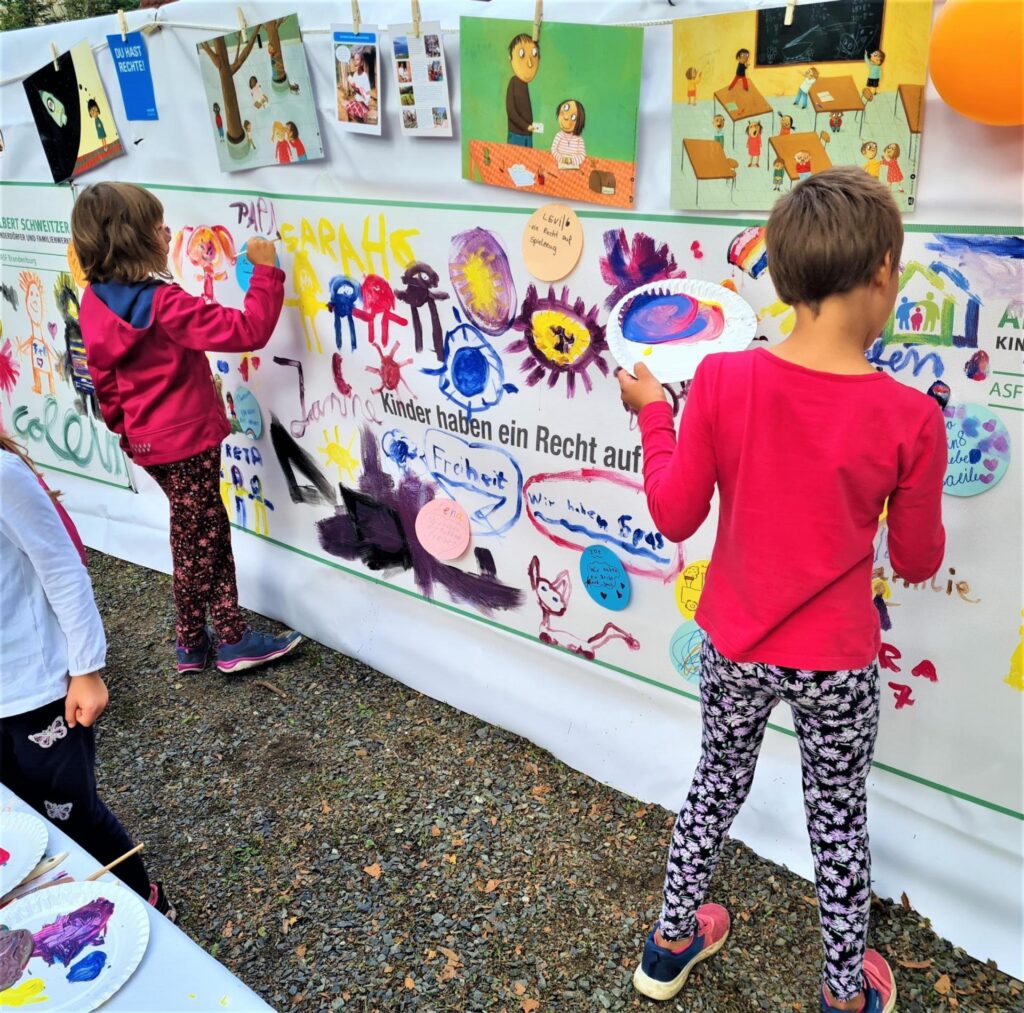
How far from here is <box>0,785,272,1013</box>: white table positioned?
1040 millimetres

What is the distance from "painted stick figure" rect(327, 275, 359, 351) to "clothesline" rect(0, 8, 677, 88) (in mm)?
669

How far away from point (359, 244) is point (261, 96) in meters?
0.55

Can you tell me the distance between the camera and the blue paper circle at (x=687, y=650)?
7.11 feet

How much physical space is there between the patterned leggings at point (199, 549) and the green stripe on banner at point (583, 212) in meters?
0.86

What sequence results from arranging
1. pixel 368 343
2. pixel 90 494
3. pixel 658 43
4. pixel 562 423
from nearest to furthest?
1. pixel 658 43
2. pixel 562 423
3. pixel 368 343
4. pixel 90 494

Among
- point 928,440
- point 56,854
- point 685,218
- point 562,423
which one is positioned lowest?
point 56,854

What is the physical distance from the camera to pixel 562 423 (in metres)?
2.25

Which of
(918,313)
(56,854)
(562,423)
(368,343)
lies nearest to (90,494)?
(368,343)

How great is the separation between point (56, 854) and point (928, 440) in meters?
1.45

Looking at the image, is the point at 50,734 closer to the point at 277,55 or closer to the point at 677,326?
the point at 677,326

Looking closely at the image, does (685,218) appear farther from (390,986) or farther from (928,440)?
(390,986)

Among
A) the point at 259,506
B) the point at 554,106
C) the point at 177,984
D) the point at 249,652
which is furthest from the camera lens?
the point at 259,506

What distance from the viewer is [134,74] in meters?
3.00

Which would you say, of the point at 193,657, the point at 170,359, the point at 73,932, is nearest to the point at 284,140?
the point at 170,359
